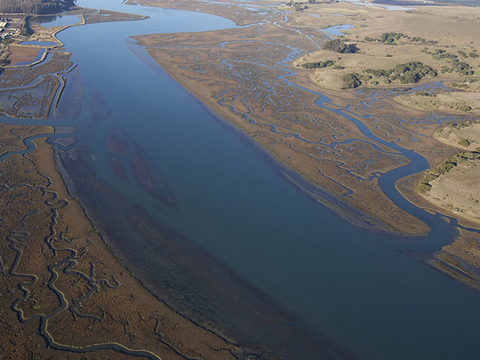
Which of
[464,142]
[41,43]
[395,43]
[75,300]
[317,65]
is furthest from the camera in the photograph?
[395,43]

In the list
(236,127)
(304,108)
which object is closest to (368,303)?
(236,127)

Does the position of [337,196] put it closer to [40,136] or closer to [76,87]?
[40,136]

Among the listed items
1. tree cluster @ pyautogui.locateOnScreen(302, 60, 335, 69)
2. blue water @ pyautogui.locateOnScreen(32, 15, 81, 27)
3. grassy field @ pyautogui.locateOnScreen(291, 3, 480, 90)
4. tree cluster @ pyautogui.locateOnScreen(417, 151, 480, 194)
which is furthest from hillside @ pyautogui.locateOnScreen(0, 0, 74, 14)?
tree cluster @ pyautogui.locateOnScreen(417, 151, 480, 194)

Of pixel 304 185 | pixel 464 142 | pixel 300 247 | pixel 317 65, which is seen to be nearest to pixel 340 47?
pixel 317 65

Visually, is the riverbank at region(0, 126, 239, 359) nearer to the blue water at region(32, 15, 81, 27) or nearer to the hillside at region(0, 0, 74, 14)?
the blue water at region(32, 15, 81, 27)

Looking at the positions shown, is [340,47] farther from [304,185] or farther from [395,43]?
[304,185]

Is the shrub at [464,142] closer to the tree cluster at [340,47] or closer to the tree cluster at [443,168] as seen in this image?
the tree cluster at [443,168]

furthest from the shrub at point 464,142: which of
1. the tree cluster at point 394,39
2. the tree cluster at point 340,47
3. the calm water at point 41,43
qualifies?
the calm water at point 41,43
